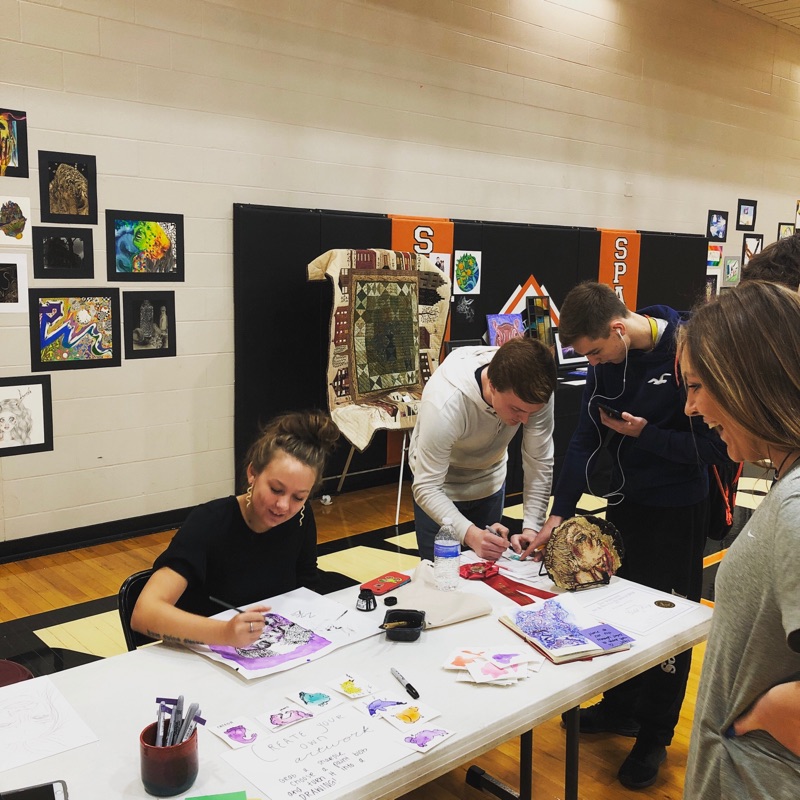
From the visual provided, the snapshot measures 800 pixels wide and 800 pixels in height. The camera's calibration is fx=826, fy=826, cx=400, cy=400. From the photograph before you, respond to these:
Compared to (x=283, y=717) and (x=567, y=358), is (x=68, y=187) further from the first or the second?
(x=567, y=358)

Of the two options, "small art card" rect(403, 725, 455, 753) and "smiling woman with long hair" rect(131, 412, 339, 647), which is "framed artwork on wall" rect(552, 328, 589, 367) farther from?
"small art card" rect(403, 725, 455, 753)

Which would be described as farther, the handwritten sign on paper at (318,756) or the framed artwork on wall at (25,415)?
the framed artwork on wall at (25,415)

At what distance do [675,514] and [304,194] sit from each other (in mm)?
3352

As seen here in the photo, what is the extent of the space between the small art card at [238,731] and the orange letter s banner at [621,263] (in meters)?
5.84

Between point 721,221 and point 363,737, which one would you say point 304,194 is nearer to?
point 363,737

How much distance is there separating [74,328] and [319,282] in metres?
1.49

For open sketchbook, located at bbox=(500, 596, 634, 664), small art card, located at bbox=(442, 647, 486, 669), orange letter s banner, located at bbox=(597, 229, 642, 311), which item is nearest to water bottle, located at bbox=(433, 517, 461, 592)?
open sketchbook, located at bbox=(500, 596, 634, 664)

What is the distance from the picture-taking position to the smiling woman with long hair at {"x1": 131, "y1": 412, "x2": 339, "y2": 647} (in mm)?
1902

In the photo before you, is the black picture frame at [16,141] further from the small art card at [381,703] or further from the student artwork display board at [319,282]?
the small art card at [381,703]

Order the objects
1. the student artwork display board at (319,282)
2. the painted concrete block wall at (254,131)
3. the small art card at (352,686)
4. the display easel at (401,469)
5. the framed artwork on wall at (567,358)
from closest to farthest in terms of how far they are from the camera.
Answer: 1. the small art card at (352,686)
2. the painted concrete block wall at (254,131)
3. the student artwork display board at (319,282)
4. the display easel at (401,469)
5. the framed artwork on wall at (567,358)

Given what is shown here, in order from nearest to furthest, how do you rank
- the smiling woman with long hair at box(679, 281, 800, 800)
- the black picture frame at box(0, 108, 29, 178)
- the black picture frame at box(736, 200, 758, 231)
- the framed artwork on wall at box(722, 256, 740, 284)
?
1. the smiling woman with long hair at box(679, 281, 800, 800)
2. the black picture frame at box(0, 108, 29, 178)
3. the black picture frame at box(736, 200, 758, 231)
4. the framed artwork on wall at box(722, 256, 740, 284)

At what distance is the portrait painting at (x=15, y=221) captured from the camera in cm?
403

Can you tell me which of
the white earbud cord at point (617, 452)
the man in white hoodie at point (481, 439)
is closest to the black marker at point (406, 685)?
the man in white hoodie at point (481, 439)

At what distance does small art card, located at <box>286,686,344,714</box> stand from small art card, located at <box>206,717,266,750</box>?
0.11 metres
